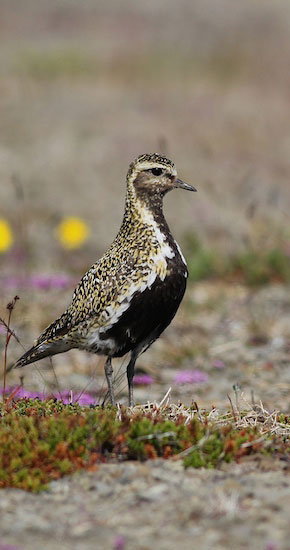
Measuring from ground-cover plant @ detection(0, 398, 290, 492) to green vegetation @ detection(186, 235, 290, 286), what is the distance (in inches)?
301

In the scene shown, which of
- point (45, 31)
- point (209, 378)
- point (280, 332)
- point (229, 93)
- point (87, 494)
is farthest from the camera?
point (45, 31)

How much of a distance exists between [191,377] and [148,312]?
10.2ft

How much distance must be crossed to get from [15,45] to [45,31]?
4556mm

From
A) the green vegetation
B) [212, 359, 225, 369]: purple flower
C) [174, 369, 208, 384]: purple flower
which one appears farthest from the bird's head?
the green vegetation

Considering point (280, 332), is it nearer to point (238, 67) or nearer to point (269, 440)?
point (269, 440)

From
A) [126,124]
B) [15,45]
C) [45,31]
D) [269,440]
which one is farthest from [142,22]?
[269,440]

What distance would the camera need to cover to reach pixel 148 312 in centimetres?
622

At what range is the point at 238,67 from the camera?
32969 mm

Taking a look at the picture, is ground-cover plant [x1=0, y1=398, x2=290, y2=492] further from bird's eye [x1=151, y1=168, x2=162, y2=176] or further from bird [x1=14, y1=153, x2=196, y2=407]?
bird's eye [x1=151, y1=168, x2=162, y2=176]

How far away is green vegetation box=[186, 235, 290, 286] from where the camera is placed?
42.2 ft

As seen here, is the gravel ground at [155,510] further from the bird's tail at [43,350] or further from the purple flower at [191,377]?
the purple flower at [191,377]

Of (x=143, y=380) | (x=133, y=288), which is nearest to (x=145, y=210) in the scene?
(x=133, y=288)

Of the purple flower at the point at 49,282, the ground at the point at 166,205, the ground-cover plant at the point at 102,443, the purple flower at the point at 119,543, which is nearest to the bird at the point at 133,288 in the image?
the ground at the point at 166,205

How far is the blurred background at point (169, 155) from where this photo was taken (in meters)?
10.6
